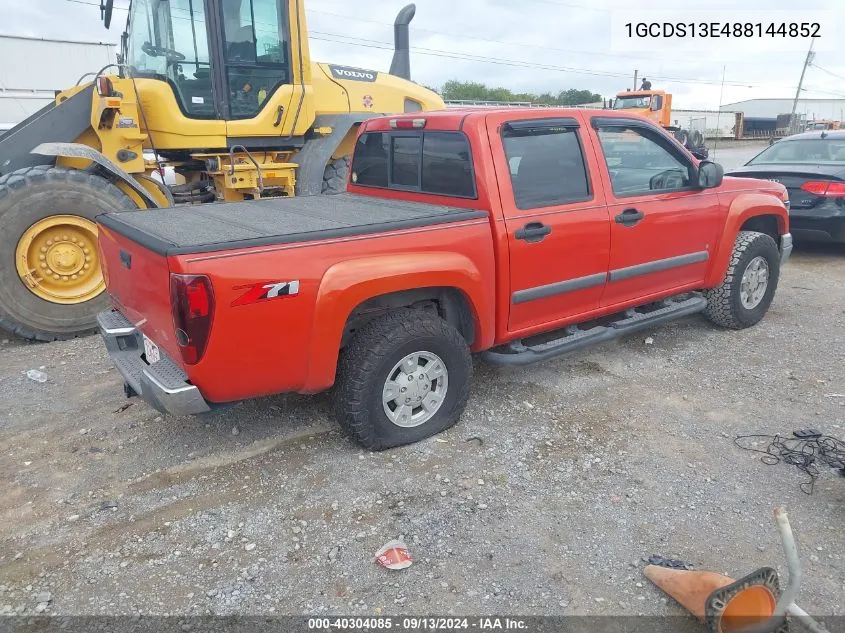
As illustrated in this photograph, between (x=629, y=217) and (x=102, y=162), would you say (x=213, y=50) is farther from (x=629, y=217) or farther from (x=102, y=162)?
(x=629, y=217)

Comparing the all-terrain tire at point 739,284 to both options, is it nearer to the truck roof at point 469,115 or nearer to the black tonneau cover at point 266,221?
the truck roof at point 469,115

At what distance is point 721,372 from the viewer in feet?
15.4

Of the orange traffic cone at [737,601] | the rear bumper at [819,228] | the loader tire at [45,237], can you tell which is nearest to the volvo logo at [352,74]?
the loader tire at [45,237]

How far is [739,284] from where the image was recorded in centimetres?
532

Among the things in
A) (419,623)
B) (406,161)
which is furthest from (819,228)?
(419,623)

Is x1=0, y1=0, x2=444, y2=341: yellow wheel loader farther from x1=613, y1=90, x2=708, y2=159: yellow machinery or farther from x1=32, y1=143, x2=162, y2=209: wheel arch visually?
x1=613, y1=90, x2=708, y2=159: yellow machinery

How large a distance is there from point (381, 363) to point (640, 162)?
101 inches

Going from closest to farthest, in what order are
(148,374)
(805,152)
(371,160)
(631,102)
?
(148,374) < (371,160) < (805,152) < (631,102)

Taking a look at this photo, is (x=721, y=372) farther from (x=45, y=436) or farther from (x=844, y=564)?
(x=45, y=436)

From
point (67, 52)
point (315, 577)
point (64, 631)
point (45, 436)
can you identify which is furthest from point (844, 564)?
point (67, 52)

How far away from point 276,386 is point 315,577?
3.02 ft

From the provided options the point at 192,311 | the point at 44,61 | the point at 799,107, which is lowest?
the point at 192,311

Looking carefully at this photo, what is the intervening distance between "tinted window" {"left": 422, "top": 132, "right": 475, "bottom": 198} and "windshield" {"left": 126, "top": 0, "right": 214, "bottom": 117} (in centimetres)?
379

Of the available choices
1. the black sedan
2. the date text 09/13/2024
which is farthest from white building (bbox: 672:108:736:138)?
the date text 09/13/2024
